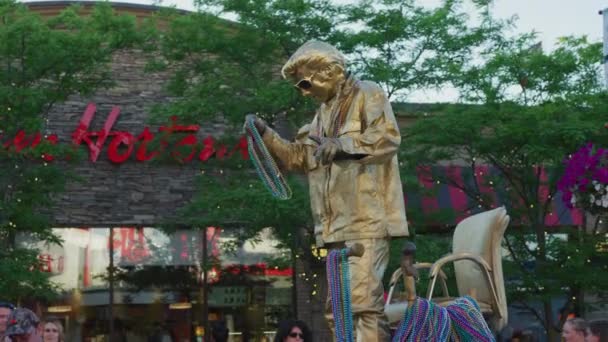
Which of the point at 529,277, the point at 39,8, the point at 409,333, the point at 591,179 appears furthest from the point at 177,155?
the point at 409,333

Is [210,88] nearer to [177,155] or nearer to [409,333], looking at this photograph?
[177,155]

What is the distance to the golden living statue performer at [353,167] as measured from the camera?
520 centimetres

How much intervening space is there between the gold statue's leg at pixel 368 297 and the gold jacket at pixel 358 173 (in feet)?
0.37

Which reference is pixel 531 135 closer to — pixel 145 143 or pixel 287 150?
pixel 145 143

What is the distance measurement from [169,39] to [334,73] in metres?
11.8

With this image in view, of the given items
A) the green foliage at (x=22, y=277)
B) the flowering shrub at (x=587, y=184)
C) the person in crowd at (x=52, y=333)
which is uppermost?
the flowering shrub at (x=587, y=184)

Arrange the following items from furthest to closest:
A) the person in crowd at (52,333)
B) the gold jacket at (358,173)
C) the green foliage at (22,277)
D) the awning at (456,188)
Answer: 1. the awning at (456,188)
2. the green foliage at (22,277)
3. the person in crowd at (52,333)
4. the gold jacket at (358,173)

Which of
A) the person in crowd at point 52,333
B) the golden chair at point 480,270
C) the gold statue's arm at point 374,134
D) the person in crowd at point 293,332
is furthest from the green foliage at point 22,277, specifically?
the gold statue's arm at point 374,134


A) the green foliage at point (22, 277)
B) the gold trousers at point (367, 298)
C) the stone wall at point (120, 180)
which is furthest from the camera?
the stone wall at point (120, 180)

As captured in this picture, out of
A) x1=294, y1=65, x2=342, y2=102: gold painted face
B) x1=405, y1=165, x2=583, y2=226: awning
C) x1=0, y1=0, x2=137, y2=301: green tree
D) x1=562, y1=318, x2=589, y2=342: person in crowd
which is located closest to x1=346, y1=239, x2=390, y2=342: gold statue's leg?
x1=294, y1=65, x2=342, y2=102: gold painted face

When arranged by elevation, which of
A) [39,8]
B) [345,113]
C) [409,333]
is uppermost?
[39,8]

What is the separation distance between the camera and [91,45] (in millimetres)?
15992

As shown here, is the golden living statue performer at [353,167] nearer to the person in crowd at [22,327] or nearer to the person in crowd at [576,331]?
the person in crowd at [22,327]

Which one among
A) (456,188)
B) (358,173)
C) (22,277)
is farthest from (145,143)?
(358,173)
